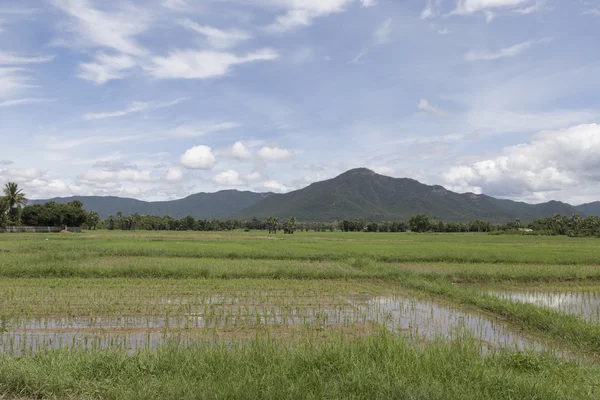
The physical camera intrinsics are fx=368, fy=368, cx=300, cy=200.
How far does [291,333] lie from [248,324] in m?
1.38

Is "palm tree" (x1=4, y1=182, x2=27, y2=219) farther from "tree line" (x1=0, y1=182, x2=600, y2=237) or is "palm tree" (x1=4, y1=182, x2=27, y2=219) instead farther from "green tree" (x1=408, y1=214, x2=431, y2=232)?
"green tree" (x1=408, y1=214, x2=431, y2=232)

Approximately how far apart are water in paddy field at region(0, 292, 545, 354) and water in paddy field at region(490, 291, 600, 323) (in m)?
3.74

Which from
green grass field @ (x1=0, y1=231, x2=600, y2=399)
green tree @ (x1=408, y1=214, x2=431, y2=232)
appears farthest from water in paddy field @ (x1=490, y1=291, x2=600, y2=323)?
green tree @ (x1=408, y1=214, x2=431, y2=232)

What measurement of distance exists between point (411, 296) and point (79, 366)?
12.0 meters

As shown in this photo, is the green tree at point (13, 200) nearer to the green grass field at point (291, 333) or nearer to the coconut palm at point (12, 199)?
the coconut palm at point (12, 199)

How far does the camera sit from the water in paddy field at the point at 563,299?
1308 centimetres

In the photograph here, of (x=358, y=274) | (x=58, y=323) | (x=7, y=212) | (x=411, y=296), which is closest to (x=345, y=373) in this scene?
(x=58, y=323)

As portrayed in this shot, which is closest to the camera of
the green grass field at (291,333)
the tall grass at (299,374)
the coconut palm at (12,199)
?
the tall grass at (299,374)

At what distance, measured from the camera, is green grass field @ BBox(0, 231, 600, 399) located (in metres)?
5.41

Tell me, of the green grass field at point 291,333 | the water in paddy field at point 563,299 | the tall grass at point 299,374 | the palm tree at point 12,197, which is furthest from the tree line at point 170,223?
the tall grass at point 299,374

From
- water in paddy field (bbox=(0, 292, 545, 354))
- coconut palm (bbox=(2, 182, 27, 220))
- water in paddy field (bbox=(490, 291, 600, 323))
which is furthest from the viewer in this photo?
coconut palm (bbox=(2, 182, 27, 220))

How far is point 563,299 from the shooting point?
15.1m

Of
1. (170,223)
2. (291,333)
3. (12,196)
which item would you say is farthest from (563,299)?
(170,223)

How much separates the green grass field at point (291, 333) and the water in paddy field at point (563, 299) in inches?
3.2
